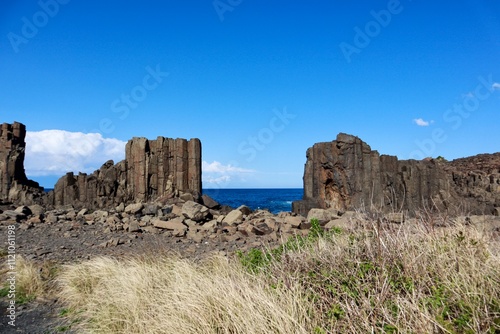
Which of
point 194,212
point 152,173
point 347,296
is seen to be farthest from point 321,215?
point 347,296

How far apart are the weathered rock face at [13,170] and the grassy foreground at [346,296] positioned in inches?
660

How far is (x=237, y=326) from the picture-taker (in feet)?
11.3

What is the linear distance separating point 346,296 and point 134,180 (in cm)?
1613

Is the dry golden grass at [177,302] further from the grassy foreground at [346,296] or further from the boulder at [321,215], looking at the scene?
the boulder at [321,215]

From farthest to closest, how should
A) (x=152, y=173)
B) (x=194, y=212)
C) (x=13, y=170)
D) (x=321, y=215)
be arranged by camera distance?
1. (x=13, y=170)
2. (x=152, y=173)
3. (x=194, y=212)
4. (x=321, y=215)

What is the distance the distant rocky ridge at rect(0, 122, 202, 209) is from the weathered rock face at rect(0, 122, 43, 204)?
0.05 metres

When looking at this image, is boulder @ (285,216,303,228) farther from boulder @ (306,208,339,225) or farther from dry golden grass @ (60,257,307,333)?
dry golden grass @ (60,257,307,333)

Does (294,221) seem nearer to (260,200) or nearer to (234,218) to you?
(234,218)

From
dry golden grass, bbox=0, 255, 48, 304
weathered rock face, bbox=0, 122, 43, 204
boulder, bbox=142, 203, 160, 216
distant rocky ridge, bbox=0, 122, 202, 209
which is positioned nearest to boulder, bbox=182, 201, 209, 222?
boulder, bbox=142, 203, 160, 216

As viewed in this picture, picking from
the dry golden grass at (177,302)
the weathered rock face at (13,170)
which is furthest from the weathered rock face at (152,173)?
the dry golden grass at (177,302)

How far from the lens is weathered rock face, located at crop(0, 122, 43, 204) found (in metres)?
19.4

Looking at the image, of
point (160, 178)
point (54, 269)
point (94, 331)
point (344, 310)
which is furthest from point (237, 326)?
point (160, 178)

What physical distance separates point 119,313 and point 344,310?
3099 mm

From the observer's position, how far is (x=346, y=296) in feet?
12.0
